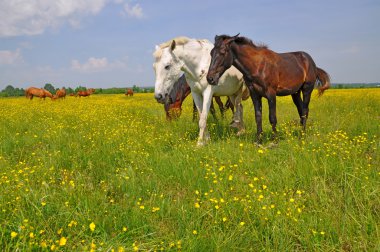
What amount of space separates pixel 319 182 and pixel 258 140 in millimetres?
2021

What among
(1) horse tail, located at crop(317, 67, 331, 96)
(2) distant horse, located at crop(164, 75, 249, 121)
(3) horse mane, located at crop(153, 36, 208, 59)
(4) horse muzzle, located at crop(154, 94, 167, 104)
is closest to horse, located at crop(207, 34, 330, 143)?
(3) horse mane, located at crop(153, 36, 208, 59)

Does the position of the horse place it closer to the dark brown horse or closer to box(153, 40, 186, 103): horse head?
box(153, 40, 186, 103): horse head

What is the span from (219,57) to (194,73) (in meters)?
0.87

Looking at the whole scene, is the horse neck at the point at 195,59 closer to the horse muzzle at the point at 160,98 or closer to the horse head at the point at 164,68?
the horse head at the point at 164,68

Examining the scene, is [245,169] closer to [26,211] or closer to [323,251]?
[323,251]

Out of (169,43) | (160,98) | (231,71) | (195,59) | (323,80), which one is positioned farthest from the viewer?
(323,80)

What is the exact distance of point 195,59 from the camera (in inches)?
201

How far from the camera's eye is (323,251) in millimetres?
1904

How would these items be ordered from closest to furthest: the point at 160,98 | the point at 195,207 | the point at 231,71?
the point at 195,207
the point at 160,98
the point at 231,71

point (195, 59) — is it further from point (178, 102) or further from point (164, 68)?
point (178, 102)

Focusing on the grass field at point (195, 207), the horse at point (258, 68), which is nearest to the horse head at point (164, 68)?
the horse at point (258, 68)

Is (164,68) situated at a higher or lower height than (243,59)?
lower

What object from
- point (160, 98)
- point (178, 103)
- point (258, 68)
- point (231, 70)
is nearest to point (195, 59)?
point (231, 70)

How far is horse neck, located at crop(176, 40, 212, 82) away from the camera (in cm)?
501
